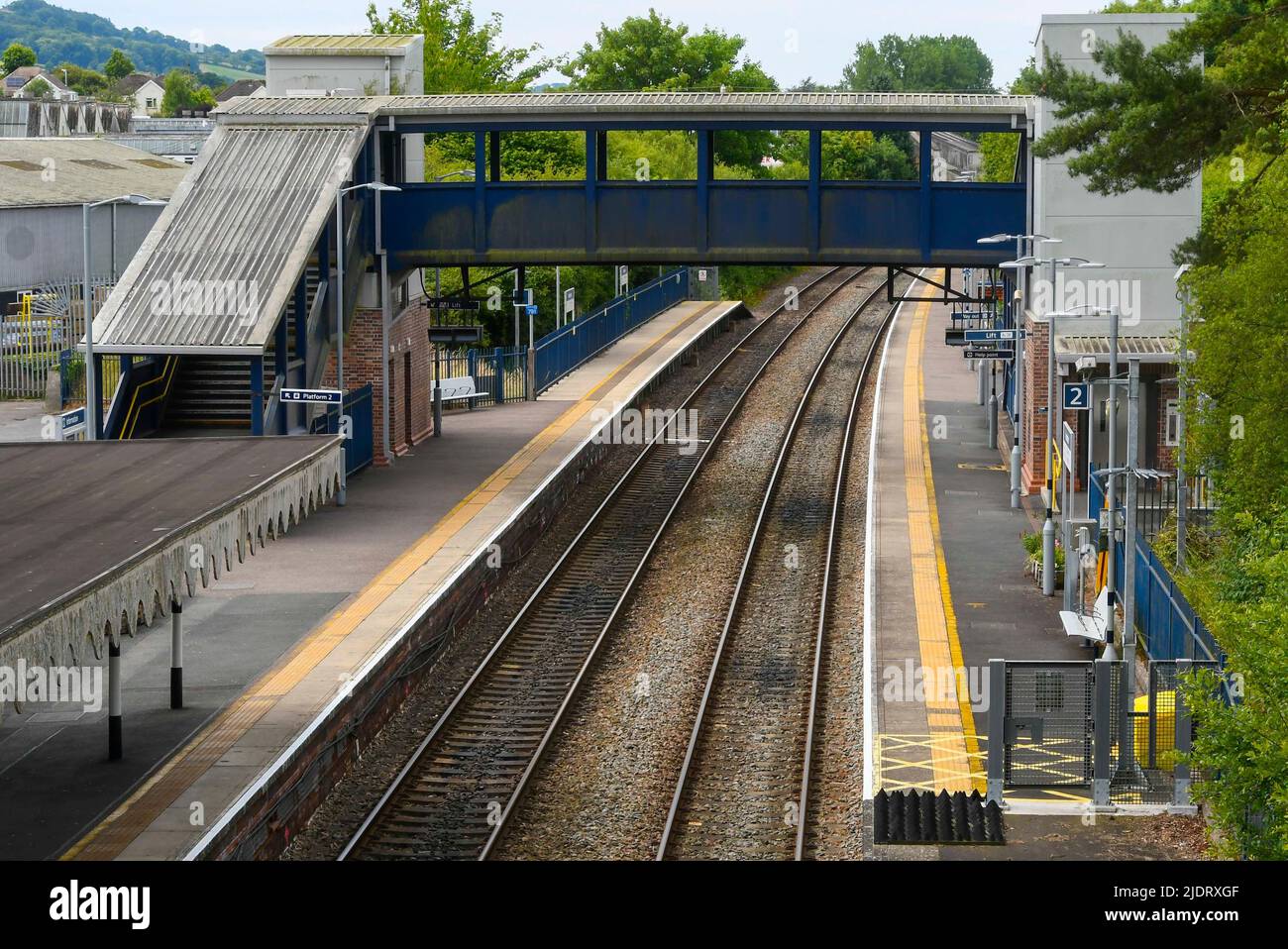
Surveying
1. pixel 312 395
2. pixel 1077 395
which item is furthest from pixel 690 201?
pixel 1077 395

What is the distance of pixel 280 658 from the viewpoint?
19.6 m

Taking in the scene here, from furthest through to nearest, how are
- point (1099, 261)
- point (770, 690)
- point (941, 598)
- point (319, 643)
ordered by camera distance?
point (1099, 261) → point (941, 598) → point (770, 690) → point (319, 643)

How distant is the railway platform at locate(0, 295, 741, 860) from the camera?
1468 cm

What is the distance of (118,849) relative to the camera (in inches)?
544

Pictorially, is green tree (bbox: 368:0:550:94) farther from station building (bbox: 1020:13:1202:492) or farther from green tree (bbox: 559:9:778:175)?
station building (bbox: 1020:13:1202:492)

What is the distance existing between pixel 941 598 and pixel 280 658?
8490 millimetres

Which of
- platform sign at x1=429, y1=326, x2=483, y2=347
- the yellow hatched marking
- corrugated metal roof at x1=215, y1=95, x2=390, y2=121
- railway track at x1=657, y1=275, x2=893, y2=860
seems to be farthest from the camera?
platform sign at x1=429, y1=326, x2=483, y2=347

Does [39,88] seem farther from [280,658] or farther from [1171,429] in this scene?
[280,658]

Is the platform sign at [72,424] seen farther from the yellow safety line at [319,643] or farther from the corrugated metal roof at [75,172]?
the corrugated metal roof at [75,172]

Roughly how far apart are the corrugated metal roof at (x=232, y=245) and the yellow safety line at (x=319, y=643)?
14.1 feet

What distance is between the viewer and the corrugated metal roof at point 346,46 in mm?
35000

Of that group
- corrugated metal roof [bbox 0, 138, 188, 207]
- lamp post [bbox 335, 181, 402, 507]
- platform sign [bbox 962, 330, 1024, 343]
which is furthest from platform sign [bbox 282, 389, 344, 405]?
corrugated metal roof [bbox 0, 138, 188, 207]

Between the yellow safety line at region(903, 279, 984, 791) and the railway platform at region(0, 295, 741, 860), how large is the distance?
5.89 meters
